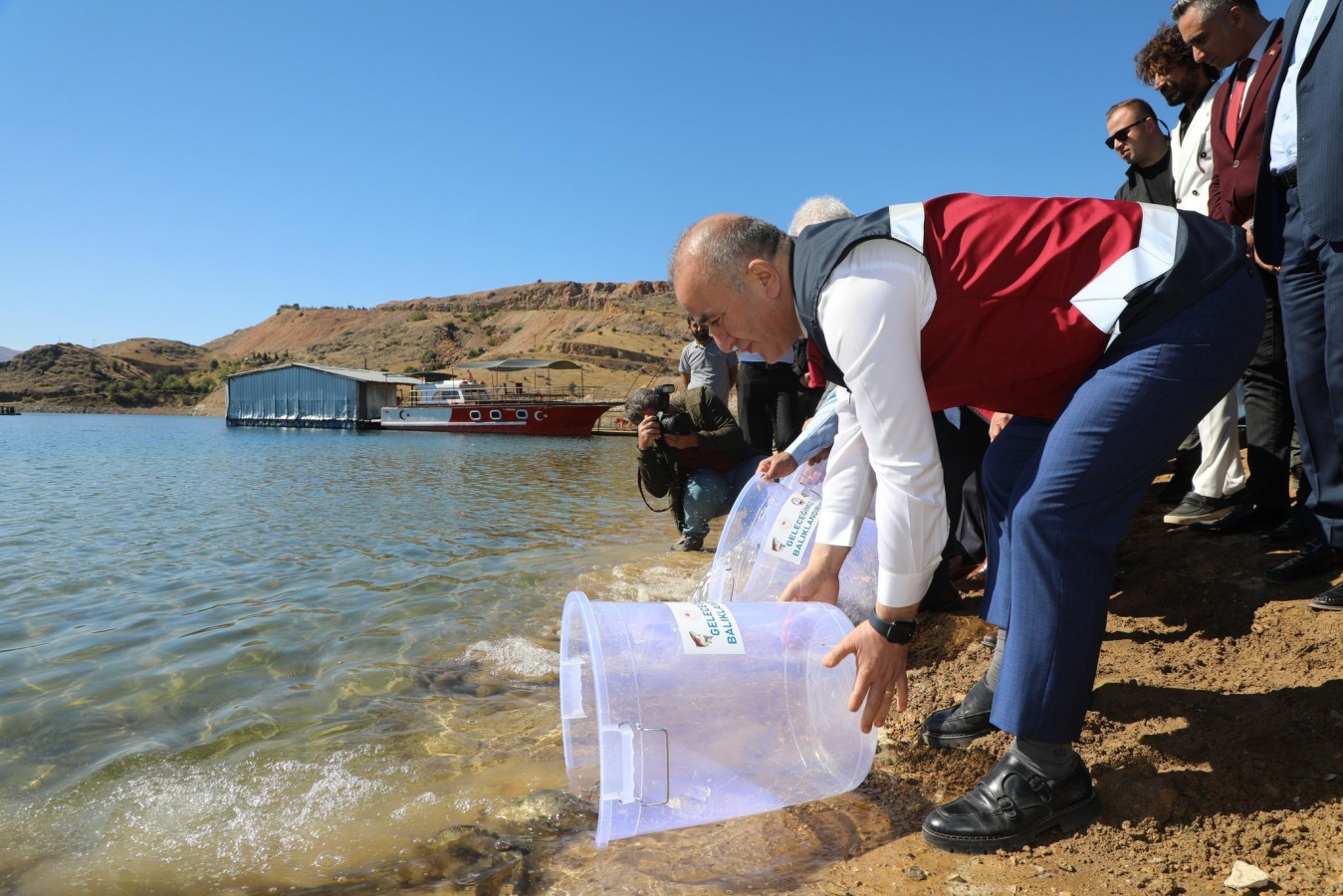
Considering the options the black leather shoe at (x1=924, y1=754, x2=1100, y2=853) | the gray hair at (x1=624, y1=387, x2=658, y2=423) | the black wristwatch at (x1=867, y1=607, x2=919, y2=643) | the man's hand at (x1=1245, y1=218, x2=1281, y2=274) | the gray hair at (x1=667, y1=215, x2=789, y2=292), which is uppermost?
the man's hand at (x1=1245, y1=218, x2=1281, y2=274)

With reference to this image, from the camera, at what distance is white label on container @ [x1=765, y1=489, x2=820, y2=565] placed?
117 inches

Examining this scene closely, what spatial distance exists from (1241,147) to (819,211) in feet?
5.20

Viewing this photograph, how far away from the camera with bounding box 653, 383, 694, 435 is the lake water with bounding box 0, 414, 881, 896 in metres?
0.92

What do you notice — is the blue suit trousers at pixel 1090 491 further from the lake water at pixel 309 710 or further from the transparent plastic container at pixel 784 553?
the transparent plastic container at pixel 784 553

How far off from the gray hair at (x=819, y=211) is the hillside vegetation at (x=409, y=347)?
171ft

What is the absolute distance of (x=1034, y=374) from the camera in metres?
1.84

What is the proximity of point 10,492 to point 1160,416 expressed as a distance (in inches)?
591

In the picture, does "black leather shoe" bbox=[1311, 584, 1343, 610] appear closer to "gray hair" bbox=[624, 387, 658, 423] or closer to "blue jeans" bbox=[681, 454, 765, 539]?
"blue jeans" bbox=[681, 454, 765, 539]

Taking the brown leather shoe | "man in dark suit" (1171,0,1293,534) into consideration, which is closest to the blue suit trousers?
"man in dark suit" (1171,0,1293,534)

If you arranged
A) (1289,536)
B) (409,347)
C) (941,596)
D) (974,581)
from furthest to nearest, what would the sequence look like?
(409,347)
(974,581)
(941,596)
(1289,536)

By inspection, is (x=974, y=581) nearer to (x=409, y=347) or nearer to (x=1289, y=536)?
(x=1289, y=536)

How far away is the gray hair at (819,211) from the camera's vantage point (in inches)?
147

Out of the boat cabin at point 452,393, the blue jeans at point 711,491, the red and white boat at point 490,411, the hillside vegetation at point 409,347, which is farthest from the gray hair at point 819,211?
the hillside vegetation at point 409,347

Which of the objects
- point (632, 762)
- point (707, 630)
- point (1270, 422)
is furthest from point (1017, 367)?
point (1270, 422)
